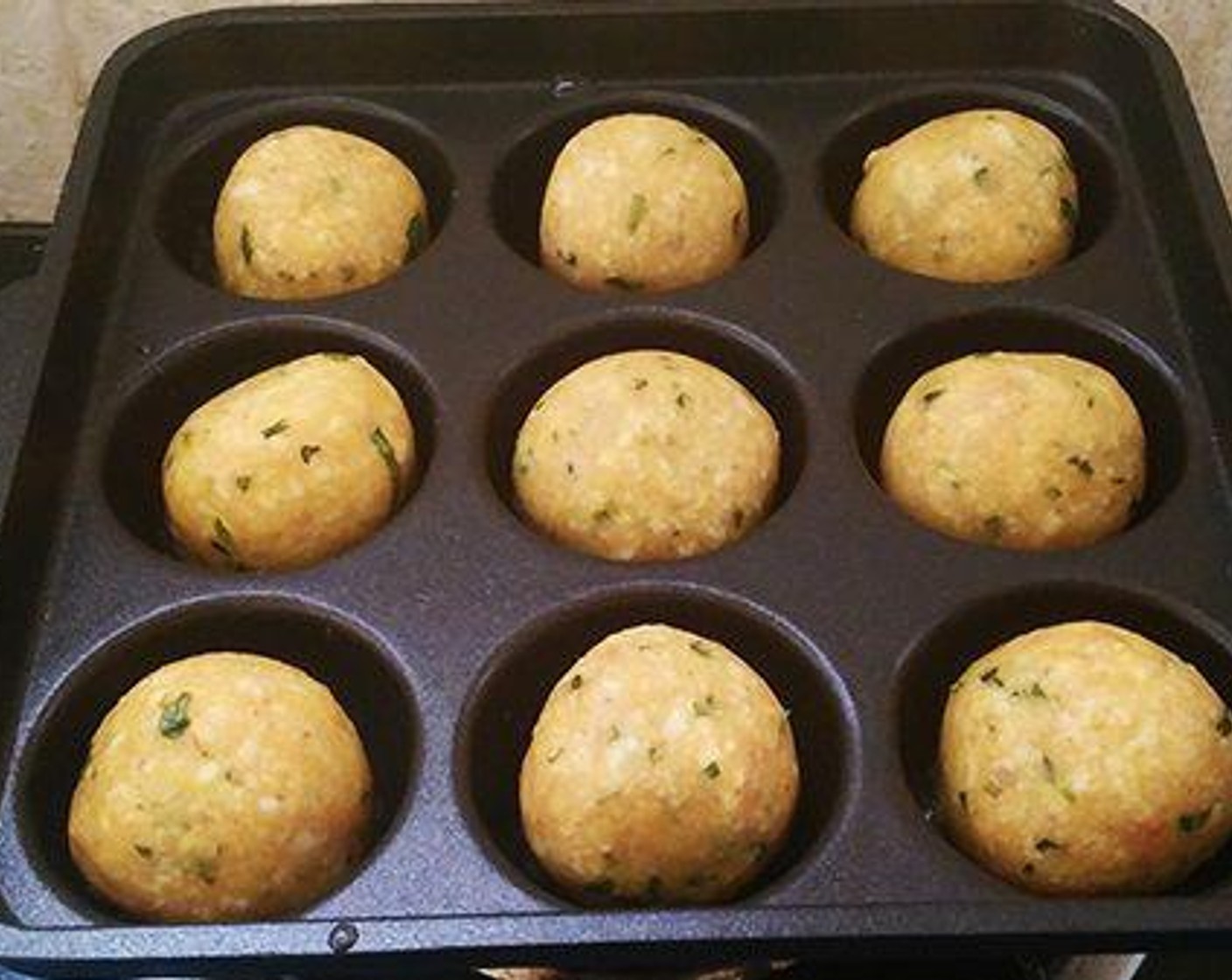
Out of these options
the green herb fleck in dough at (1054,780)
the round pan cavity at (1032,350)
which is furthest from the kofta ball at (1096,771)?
the round pan cavity at (1032,350)

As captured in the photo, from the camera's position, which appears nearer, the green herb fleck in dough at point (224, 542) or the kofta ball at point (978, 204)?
the green herb fleck in dough at point (224, 542)

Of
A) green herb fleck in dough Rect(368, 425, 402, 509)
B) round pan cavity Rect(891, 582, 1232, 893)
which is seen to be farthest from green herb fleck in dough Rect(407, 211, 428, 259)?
round pan cavity Rect(891, 582, 1232, 893)

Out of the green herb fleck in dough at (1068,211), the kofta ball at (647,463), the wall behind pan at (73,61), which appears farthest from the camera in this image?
the wall behind pan at (73,61)

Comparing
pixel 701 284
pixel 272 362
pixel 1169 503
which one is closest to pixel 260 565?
pixel 272 362

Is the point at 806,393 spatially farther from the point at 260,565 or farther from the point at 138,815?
the point at 138,815

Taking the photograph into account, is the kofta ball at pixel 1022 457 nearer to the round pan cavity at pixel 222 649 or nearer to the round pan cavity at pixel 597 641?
the round pan cavity at pixel 597 641
